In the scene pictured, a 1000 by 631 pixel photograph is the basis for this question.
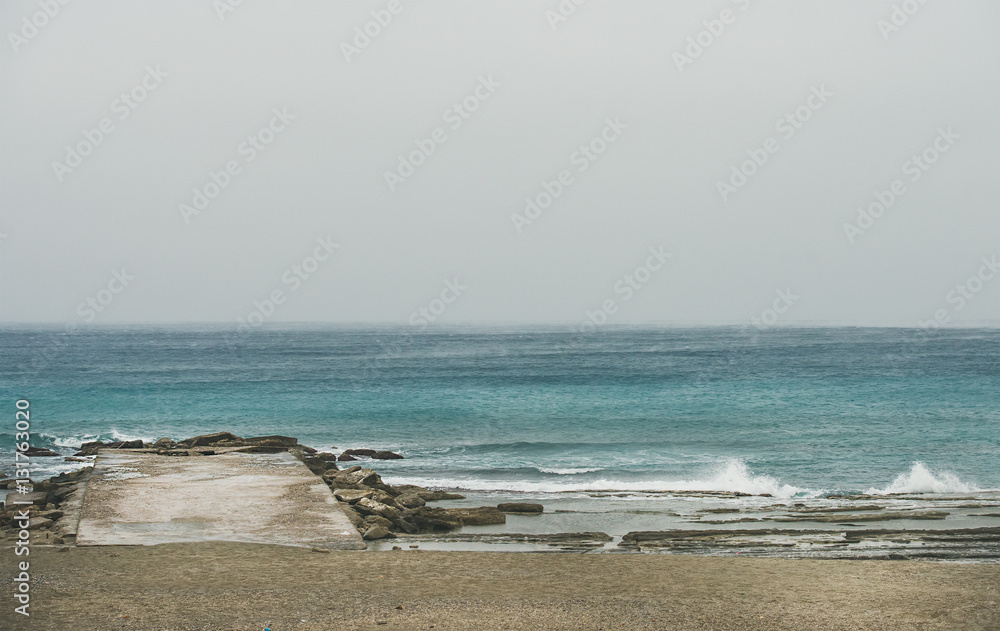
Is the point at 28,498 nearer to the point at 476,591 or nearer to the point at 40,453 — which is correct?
the point at 476,591

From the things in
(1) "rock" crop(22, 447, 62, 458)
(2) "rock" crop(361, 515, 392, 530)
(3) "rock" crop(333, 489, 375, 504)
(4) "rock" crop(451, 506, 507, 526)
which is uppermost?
(1) "rock" crop(22, 447, 62, 458)

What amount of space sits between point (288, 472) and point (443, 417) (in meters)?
22.0

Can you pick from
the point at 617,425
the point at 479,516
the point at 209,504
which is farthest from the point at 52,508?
the point at 617,425

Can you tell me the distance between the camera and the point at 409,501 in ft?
61.1

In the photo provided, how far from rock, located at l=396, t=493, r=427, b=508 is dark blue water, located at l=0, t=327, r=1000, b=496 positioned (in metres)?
5.29

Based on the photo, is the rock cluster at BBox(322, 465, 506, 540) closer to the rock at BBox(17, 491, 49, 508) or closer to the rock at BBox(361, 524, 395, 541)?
the rock at BBox(361, 524, 395, 541)

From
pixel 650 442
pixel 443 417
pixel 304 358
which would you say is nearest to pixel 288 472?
pixel 650 442

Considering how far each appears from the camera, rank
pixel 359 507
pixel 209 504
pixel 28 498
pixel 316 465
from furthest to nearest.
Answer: pixel 316 465 → pixel 28 498 → pixel 359 507 → pixel 209 504

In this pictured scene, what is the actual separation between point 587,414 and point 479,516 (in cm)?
2588

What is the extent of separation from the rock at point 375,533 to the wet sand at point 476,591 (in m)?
1.36

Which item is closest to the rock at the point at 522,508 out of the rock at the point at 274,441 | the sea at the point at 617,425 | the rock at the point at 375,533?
the sea at the point at 617,425

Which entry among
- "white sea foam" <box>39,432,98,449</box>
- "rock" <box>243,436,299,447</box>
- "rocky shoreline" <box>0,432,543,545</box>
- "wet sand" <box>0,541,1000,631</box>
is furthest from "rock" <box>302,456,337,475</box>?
"white sea foam" <box>39,432,98,449</box>

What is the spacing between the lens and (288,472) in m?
20.2

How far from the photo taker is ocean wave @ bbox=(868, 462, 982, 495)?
24.5 meters
